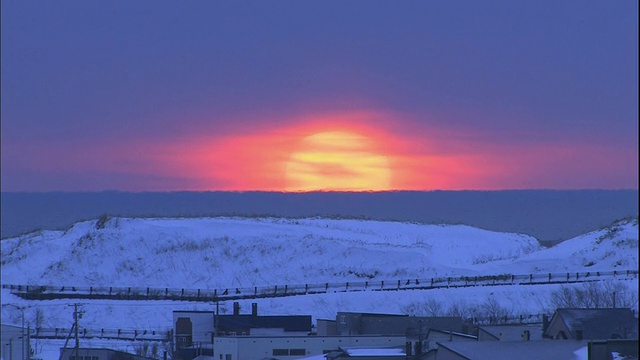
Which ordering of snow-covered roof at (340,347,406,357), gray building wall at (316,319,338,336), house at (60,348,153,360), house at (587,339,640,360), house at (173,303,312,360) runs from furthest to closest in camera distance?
1. house at (173,303,312,360)
2. gray building wall at (316,319,338,336)
3. house at (60,348,153,360)
4. snow-covered roof at (340,347,406,357)
5. house at (587,339,640,360)

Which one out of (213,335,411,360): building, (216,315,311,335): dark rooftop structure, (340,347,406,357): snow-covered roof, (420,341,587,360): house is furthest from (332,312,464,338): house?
(420,341,587,360): house

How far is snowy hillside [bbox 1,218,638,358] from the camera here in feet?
274

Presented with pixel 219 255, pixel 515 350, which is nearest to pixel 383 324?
pixel 515 350

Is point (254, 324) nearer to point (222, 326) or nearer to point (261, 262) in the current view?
point (222, 326)

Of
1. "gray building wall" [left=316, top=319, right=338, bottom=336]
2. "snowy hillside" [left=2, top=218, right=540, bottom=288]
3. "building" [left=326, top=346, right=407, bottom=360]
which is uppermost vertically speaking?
"snowy hillside" [left=2, top=218, right=540, bottom=288]

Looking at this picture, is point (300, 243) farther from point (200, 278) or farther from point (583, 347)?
point (583, 347)

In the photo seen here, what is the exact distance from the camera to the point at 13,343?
65562 mm

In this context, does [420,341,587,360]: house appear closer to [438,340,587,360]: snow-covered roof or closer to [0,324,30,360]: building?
[438,340,587,360]: snow-covered roof

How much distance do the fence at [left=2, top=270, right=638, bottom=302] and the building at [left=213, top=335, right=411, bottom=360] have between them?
30.7 meters

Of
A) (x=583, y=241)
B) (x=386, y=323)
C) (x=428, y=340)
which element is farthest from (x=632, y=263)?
(x=428, y=340)

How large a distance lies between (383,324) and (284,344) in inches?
281

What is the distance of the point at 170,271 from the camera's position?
98.4 metres

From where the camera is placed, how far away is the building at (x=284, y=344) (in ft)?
177

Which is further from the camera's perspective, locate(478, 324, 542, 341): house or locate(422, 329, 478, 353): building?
locate(422, 329, 478, 353): building
